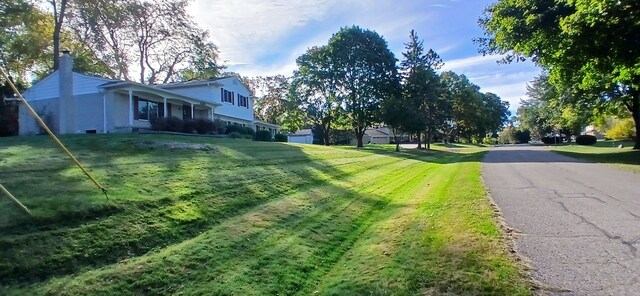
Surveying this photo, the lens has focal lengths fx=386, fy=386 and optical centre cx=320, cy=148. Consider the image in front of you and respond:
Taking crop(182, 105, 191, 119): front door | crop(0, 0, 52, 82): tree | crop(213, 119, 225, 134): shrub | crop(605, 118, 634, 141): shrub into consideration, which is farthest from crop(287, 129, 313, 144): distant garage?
crop(605, 118, 634, 141): shrub

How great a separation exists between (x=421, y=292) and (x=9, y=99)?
98.4 ft

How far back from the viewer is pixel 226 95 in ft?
112

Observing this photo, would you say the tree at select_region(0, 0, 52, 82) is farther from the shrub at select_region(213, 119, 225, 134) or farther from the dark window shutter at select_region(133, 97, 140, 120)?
the shrub at select_region(213, 119, 225, 134)

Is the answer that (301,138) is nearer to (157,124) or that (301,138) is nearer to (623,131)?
(157,124)

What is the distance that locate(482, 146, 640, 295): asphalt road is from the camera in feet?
13.4

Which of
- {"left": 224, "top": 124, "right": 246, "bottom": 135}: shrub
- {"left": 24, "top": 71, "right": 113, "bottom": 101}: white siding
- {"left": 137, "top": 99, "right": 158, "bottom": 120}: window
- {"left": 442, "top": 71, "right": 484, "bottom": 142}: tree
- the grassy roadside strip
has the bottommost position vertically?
the grassy roadside strip

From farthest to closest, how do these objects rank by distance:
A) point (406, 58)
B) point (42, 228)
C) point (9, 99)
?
point (406, 58)
point (9, 99)
point (42, 228)

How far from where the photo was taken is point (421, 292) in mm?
4090

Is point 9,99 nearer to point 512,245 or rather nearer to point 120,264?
point 120,264

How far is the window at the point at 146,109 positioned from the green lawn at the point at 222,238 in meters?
15.8

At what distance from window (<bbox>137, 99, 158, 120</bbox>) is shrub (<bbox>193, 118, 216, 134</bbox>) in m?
3.31

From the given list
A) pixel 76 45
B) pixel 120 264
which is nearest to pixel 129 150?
pixel 120 264

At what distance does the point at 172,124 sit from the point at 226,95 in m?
12.5

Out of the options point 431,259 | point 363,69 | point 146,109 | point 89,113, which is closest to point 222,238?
point 431,259
